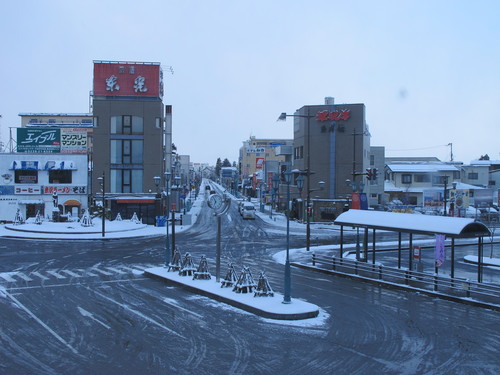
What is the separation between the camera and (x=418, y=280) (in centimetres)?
1959

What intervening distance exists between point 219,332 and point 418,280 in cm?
1006

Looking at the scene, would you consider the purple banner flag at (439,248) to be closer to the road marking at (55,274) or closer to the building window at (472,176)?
the road marking at (55,274)

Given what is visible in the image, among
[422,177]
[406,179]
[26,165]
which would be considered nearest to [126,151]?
[26,165]

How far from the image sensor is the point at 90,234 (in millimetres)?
41406

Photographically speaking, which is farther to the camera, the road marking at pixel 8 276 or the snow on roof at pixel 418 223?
the road marking at pixel 8 276

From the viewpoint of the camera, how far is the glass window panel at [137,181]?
184 ft

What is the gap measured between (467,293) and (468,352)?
6623 millimetres

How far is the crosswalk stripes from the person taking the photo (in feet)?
70.3

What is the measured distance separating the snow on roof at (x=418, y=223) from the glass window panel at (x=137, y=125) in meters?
36.6

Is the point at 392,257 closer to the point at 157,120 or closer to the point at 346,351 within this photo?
the point at 346,351

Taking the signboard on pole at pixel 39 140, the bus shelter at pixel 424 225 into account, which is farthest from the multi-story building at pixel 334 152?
the bus shelter at pixel 424 225

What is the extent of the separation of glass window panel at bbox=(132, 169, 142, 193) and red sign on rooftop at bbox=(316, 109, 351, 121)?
22383mm

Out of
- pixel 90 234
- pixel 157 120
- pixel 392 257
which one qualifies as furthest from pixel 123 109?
pixel 392 257

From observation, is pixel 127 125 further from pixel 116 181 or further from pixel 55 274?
pixel 55 274
